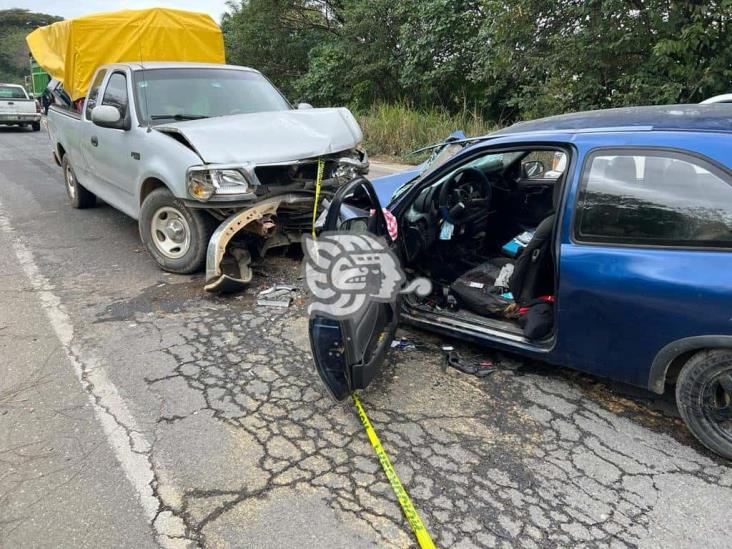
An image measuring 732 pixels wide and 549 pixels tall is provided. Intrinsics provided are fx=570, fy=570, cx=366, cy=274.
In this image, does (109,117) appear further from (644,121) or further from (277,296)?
(644,121)

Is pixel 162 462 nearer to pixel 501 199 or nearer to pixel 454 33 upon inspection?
pixel 501 199

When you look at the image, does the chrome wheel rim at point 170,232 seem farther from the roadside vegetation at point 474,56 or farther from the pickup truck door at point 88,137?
the roadside vegetation at point 474,56

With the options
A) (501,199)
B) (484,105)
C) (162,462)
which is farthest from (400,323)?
(484,105)

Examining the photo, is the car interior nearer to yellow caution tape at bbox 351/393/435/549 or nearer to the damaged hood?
yellow caution tape at bbox 351/393/435/549

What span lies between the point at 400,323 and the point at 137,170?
9.77 ft

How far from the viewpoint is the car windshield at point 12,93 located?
19547 millimetres

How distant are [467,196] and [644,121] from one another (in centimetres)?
157

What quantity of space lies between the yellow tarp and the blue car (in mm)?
5678

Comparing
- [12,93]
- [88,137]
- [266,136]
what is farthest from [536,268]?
[12,93]

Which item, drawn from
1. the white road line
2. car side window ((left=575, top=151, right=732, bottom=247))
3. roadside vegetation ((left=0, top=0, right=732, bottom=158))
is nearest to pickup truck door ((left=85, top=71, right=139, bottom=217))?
the white road line

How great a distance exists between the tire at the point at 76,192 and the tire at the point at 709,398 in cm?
699

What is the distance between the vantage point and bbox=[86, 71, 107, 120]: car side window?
6.29m

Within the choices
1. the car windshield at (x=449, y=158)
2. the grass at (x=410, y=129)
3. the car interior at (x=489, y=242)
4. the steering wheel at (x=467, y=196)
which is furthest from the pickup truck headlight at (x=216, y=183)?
the grass at (x=410, y=129)

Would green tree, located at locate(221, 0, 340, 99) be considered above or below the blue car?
above
